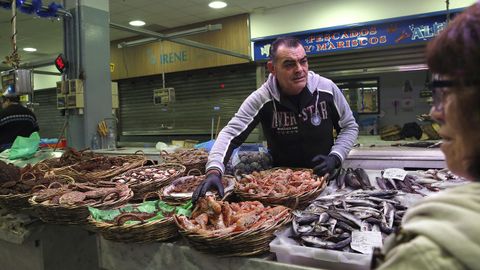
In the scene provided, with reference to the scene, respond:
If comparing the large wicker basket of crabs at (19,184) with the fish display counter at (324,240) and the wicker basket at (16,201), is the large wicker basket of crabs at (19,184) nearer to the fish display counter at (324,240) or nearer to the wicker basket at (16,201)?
the wicker basket at (16,201)

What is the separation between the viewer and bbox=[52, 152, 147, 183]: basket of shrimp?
3.15 m

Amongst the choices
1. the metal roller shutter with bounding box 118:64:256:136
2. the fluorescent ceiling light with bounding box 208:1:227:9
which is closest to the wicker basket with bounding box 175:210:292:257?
the fluorescent ceiling light with bounding box 208:1:227:9

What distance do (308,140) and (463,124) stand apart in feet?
7.24

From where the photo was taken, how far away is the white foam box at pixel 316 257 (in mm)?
1475

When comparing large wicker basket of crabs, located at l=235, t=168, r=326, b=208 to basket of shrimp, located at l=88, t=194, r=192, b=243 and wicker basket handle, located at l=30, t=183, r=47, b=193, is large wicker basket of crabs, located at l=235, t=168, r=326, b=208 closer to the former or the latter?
basket of shrimp, located at l=88, t=194, r=192, b=243

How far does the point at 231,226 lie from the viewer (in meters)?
1.78

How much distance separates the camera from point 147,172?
3.05 meters

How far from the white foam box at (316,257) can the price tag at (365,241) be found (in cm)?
6

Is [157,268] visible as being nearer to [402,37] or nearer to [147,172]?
[147,172]


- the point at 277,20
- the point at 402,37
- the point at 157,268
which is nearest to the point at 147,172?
the point at 157,268

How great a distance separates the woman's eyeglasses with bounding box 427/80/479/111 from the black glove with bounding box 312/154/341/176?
1711mm

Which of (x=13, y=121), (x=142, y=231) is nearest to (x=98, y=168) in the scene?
(x=142, y=231)

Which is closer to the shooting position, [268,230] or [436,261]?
[436,261]

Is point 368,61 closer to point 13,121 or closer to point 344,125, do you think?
point 344,125
